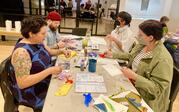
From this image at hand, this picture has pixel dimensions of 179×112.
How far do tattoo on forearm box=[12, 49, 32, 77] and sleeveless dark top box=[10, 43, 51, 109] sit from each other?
9cm

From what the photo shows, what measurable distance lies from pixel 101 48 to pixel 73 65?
887 millimetres

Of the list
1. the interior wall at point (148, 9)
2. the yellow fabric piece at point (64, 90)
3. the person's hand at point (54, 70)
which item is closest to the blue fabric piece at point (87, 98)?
the yellow fabric piece at point (64, 90)

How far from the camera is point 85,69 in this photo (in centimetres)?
206

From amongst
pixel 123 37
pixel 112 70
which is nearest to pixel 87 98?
pixel 112 70

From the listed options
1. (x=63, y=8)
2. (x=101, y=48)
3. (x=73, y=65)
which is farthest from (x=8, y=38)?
(x=73, y=65)

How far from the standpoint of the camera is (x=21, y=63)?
5.26 ft

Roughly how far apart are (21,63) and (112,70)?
37.5 inches

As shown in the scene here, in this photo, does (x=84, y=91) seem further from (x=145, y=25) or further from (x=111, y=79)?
(x=145, y=25)

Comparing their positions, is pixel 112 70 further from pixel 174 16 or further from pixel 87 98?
pixel 174 16

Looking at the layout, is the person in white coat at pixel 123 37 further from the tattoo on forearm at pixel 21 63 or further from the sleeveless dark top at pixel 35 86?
the tattoo on forearm at pixel 21 63

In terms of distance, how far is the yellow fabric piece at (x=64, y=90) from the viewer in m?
1.59

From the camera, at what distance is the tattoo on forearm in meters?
1.60

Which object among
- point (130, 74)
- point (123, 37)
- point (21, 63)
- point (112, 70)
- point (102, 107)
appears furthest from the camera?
point (123, 37)

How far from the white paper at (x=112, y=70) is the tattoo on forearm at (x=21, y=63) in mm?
834
